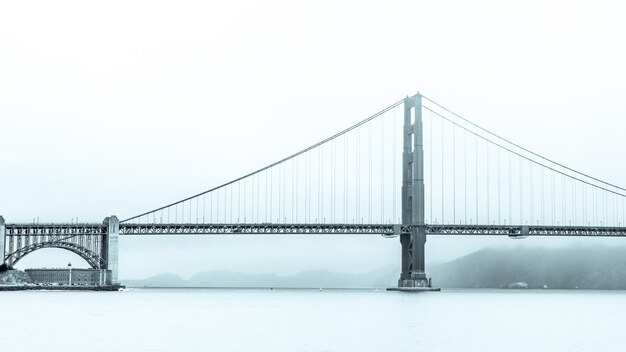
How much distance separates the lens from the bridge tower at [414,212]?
106 metres

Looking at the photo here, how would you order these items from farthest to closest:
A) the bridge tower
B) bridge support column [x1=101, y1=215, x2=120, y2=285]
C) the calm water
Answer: bridge support column [x1=101, y1=215, x2=120, y2=285] → the bridge tower → the calm water

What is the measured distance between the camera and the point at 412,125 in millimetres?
112500

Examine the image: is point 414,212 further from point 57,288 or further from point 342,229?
point 57,288

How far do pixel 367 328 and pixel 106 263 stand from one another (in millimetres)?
72900

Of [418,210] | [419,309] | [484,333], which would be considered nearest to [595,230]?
[418,210]

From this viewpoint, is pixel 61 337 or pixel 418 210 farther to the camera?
pixel 418 210

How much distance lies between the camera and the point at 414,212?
4186 inches

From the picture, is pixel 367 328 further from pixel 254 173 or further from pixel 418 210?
pixel 254 173

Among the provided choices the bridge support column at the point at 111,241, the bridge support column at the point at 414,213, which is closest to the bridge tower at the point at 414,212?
the bridge support column at the point at 414,213

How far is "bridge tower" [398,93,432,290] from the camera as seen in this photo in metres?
106

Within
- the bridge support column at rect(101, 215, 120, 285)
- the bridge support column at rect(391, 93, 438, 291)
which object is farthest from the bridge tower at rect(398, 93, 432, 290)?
the bridge support column at rect(101, 215, 120, 285)

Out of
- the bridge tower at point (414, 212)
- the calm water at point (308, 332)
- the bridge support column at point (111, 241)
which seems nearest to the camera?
the calm water at point (308, 332)

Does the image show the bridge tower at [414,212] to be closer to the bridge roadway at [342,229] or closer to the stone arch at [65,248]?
the bridge roadway at [342,229]

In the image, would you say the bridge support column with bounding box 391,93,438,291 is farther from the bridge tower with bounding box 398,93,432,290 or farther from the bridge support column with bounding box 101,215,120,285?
the bridge support column with bounding box 101,215,120,285
